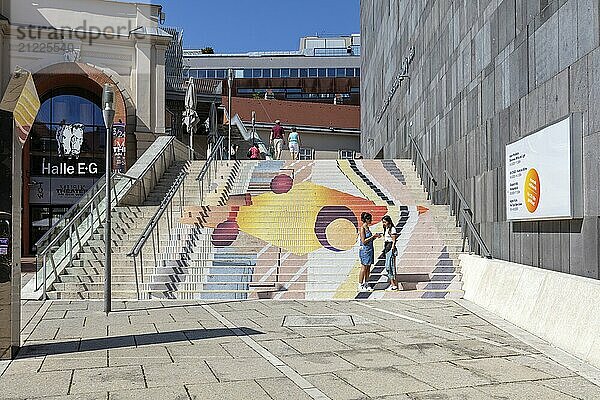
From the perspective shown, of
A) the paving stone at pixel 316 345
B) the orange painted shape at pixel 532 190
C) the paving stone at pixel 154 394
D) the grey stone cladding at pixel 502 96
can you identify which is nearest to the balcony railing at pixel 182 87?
the grey stone cladding at pixel 502 96

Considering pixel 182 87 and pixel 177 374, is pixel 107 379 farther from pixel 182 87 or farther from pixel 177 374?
pixel 182 87

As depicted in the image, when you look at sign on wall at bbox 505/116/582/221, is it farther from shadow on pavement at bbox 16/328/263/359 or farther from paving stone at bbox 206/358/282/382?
paving stone at bbox 206/358/282/382

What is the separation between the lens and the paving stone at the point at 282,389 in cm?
647

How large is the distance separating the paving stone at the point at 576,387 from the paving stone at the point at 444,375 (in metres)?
0.60

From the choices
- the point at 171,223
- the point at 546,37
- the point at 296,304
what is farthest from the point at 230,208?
the point at 546,37

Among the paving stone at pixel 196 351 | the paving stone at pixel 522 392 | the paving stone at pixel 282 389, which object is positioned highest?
the paving stone at pixel 522 392

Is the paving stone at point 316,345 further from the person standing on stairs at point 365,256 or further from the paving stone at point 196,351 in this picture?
the person standing on stairs at point 365,256

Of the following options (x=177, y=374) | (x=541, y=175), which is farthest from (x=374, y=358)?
(x=541, y=175)

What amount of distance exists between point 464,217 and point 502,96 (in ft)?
11.4

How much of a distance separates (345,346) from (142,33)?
79.4 feet

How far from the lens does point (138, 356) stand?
834 cm

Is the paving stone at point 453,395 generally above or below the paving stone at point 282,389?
above

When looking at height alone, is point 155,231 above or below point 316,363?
above

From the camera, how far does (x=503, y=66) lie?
1377 cm
